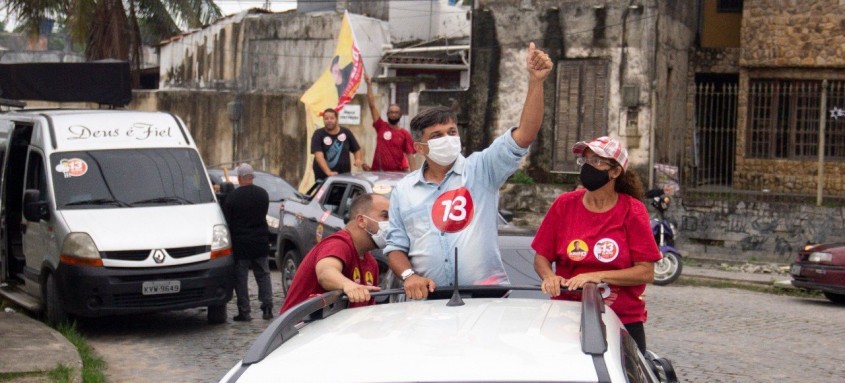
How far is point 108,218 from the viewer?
1169cm

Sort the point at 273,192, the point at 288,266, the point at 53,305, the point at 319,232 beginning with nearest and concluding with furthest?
the point at 53,305 → the point at 319,232 → the point at 288,266 → the point at 273,192

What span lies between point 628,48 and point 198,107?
13319 mm

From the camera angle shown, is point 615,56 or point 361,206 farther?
point 615,56

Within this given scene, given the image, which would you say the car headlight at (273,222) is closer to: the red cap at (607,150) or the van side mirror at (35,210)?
the van side mirror at (35,210)

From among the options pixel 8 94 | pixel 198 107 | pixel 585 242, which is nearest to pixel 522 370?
pixel 585 242

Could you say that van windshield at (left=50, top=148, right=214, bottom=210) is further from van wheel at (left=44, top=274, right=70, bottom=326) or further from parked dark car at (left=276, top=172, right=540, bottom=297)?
parked dark car at (left=276, top=172, right=540, bottom=297)

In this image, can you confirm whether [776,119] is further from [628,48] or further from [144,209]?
[144,209]

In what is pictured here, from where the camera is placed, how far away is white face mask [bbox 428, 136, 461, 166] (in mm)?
5516

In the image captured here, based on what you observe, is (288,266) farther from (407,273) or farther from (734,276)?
(407,273)

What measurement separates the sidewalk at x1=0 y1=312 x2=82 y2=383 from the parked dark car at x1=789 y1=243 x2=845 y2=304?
377 inches

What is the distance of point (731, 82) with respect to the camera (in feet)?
82.6

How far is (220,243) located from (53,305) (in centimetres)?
178

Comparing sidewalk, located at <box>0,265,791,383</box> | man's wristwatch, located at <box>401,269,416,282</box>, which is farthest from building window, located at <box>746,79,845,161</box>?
man's wristwatch, located at <box>401,269,416,282</box>

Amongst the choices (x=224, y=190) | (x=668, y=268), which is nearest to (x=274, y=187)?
(x=224, y=190)
